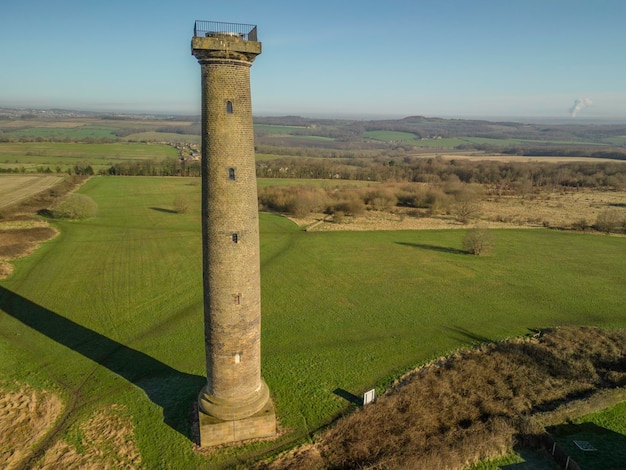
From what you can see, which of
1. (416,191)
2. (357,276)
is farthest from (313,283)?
(416,191)

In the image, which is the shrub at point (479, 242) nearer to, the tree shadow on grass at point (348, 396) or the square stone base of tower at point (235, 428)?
the tree shadow on grass at point (348, 396)

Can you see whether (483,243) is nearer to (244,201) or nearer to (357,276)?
(357,276)

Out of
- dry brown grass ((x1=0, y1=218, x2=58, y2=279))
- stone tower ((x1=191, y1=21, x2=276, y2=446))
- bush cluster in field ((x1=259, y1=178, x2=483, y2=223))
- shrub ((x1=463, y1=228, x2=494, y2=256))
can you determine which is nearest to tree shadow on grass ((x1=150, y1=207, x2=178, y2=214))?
bush cluster in field ((x1=259, y1=178, x2=483, y2=223))

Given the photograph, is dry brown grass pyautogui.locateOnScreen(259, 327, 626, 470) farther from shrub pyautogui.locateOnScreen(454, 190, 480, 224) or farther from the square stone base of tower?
shrub pyautogui.locateOnScreen(454, 190, 480, 224)

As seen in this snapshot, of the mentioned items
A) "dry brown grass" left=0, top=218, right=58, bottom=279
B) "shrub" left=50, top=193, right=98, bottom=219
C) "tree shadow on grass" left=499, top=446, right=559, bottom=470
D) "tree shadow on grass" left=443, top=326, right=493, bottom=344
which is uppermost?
"shrub" left=50, top=193, right=98, bottom=219

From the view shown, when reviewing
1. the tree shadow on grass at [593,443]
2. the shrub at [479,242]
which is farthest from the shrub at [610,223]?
the tree shadow on grass at [593,443]

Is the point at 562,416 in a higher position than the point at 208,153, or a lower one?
lower
